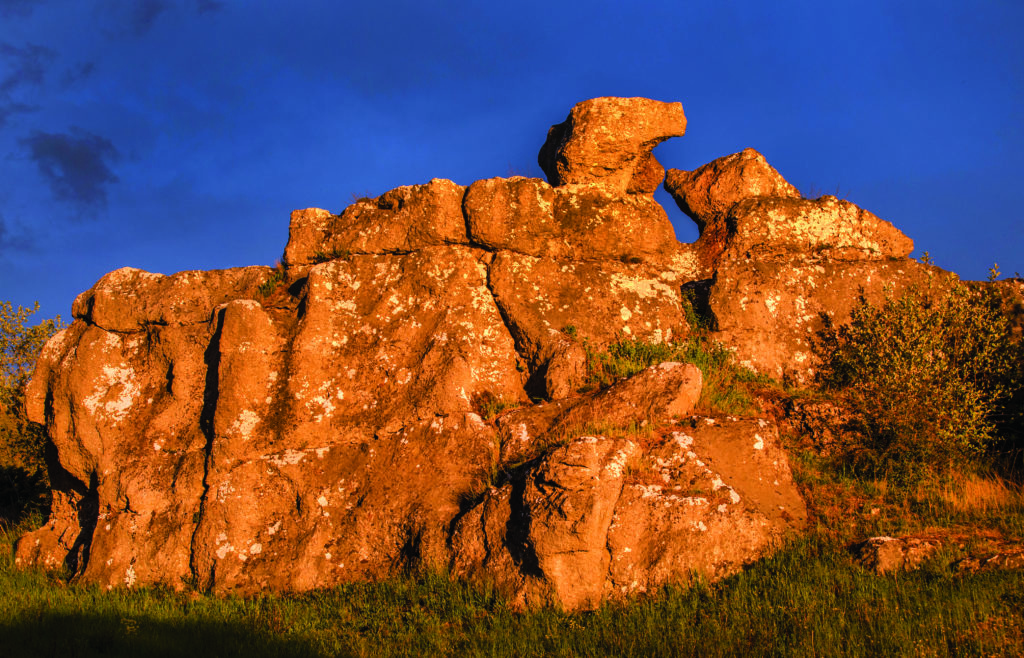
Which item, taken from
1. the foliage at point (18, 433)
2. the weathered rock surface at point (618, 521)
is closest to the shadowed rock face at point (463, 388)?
the weathered rock surface at point (618, 521)

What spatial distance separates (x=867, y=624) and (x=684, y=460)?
2786mm

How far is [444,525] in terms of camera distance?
30.0ft

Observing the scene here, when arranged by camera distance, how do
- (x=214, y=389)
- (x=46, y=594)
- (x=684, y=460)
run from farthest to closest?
(x=214, y=389) < (x=46, y=594) < (x=684, y=460)

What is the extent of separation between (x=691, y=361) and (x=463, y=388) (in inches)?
144

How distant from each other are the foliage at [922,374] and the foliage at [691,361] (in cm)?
148

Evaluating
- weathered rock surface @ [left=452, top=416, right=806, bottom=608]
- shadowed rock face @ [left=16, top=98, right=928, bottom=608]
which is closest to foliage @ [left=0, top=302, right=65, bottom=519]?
shadowed rock face @ [left=16, top=98, right=928, bottom=608]

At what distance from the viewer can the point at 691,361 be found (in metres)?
11.4

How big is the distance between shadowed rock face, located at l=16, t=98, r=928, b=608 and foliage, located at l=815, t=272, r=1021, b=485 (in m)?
0.52

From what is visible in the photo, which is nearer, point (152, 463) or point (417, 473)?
point (417, 473)

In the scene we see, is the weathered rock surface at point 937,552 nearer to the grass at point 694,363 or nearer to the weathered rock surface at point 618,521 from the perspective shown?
the weathered rock surface at point 618,521

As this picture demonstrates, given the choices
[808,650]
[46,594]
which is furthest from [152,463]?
[808,650]

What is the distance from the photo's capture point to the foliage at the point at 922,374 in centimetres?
1019

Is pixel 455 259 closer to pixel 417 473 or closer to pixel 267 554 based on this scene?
pixel 417 473

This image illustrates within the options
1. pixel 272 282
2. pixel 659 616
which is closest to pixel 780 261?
pixel 659 616
